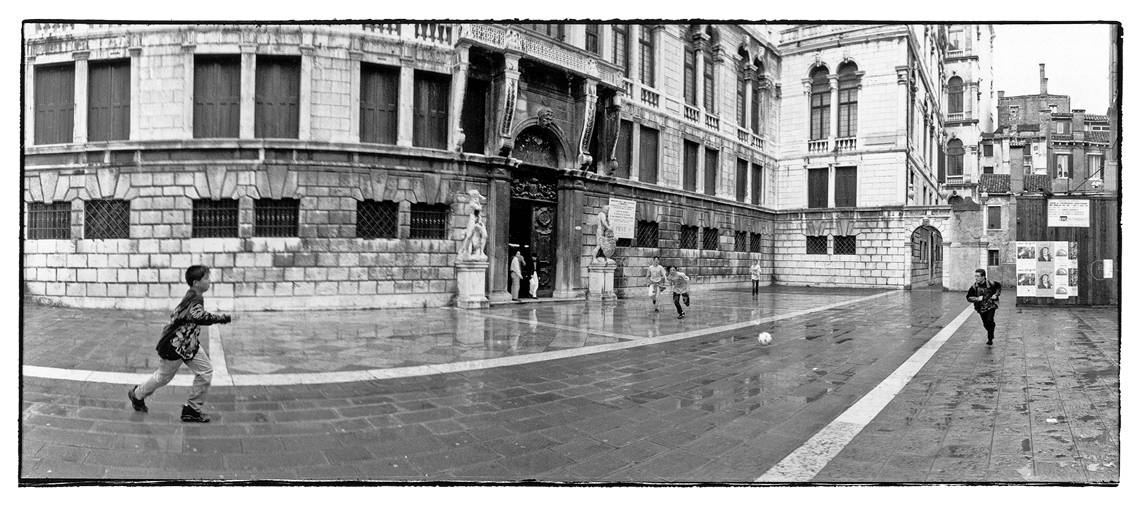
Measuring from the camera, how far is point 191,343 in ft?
14.0

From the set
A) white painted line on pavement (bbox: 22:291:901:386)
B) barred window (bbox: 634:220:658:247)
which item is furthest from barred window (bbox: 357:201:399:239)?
barred window (bbox: 634:220:658:247)

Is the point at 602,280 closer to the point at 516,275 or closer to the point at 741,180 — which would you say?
the point at 516,275

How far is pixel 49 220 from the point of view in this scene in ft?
14.0

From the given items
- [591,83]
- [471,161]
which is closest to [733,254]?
[591,83]

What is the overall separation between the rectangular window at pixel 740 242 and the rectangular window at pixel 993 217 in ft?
39.8

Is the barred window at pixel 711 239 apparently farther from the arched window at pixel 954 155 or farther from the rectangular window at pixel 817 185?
the arched window at pixel 954 155

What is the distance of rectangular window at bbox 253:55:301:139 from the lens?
18.5 ft

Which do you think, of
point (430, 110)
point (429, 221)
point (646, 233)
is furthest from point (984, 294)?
point (646, 233)

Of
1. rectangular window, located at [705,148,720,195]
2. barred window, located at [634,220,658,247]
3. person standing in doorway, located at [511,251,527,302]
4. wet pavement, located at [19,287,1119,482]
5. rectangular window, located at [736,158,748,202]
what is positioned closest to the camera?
wet pavement, located at [19,287,1119,482]

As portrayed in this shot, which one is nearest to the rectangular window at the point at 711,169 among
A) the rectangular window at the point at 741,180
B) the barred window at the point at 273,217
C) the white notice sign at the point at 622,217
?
the rectangular window at the point at 741,180

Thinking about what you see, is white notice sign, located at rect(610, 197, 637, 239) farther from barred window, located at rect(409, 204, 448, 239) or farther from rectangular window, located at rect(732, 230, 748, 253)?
rectangular window, located at rect(732, 230, 748, 253)

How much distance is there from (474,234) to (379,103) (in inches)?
146

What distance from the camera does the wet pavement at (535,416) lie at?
3732 mm

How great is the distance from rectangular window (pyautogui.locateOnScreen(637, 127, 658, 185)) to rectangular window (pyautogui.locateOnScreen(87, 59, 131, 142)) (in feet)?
44.2
